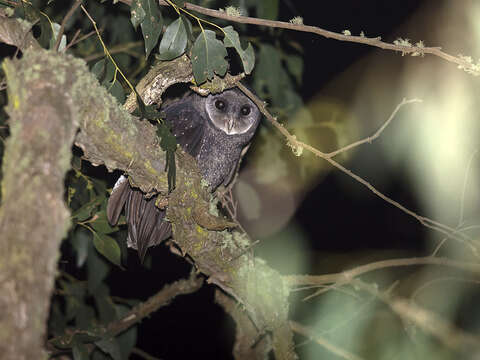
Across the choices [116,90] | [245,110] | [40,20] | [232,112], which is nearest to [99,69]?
[116,90]

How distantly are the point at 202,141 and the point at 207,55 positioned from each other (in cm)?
139

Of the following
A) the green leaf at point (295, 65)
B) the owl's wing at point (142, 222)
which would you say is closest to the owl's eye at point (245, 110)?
the green leaf at point (295, 65)

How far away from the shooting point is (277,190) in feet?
16.5

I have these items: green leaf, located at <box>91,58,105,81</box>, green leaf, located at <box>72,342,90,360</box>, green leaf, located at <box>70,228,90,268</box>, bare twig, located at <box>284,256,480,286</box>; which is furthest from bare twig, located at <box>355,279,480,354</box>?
green leaf, located at <box>70,228,90,268</box>

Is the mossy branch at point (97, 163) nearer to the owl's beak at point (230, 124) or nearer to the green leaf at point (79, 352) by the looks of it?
the green leaf at point (79, 352)

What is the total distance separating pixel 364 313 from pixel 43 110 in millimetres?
2104

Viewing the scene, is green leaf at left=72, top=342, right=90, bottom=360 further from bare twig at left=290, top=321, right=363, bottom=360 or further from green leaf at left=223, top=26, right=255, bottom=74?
green leaf at left=223, top=26, right=255, bottom=74

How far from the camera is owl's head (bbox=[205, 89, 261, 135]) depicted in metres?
3.46

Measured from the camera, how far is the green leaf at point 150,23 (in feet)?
5.90

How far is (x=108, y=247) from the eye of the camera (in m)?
2.45

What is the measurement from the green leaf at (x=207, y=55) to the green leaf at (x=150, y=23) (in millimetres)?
162

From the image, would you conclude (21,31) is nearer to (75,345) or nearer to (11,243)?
(11,243)

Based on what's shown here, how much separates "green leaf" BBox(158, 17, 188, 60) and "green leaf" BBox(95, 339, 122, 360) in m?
1.91

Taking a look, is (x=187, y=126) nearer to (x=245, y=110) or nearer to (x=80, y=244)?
(x=245, y=110)
